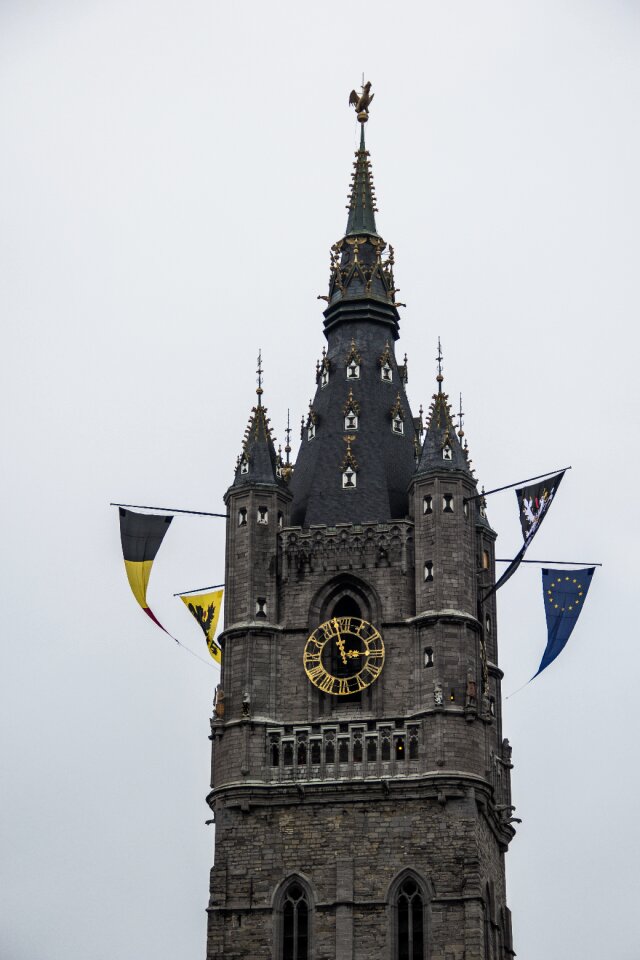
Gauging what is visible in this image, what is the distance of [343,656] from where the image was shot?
10188 centimetres

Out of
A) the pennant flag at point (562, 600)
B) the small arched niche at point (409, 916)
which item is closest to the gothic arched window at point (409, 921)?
the small arched niche at point (409, 916)

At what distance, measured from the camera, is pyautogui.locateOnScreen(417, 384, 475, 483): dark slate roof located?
104 m

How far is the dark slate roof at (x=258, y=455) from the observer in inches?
4151

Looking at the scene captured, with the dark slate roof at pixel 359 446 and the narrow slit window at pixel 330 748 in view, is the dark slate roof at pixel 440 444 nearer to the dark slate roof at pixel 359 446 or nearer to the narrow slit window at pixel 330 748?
the dark slate roof at pixel 359 446

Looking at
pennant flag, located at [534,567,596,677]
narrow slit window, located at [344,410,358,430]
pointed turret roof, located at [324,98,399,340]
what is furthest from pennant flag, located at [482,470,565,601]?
pointed turret roof, located at [324,98,399,340]

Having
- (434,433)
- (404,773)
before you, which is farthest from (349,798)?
(434,433)

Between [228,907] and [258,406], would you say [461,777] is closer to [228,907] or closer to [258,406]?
[228,907]

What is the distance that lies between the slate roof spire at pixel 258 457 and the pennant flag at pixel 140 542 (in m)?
3.59

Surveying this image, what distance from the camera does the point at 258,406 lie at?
108000 millimetres

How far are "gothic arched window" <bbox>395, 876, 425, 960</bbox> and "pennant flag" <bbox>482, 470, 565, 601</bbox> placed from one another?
13.3 metres

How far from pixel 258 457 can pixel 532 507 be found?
38.7ft

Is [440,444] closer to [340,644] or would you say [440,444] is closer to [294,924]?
[340,644]

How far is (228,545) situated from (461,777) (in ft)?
47.1

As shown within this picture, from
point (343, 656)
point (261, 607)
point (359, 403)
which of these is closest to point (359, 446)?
point (359, 403)
